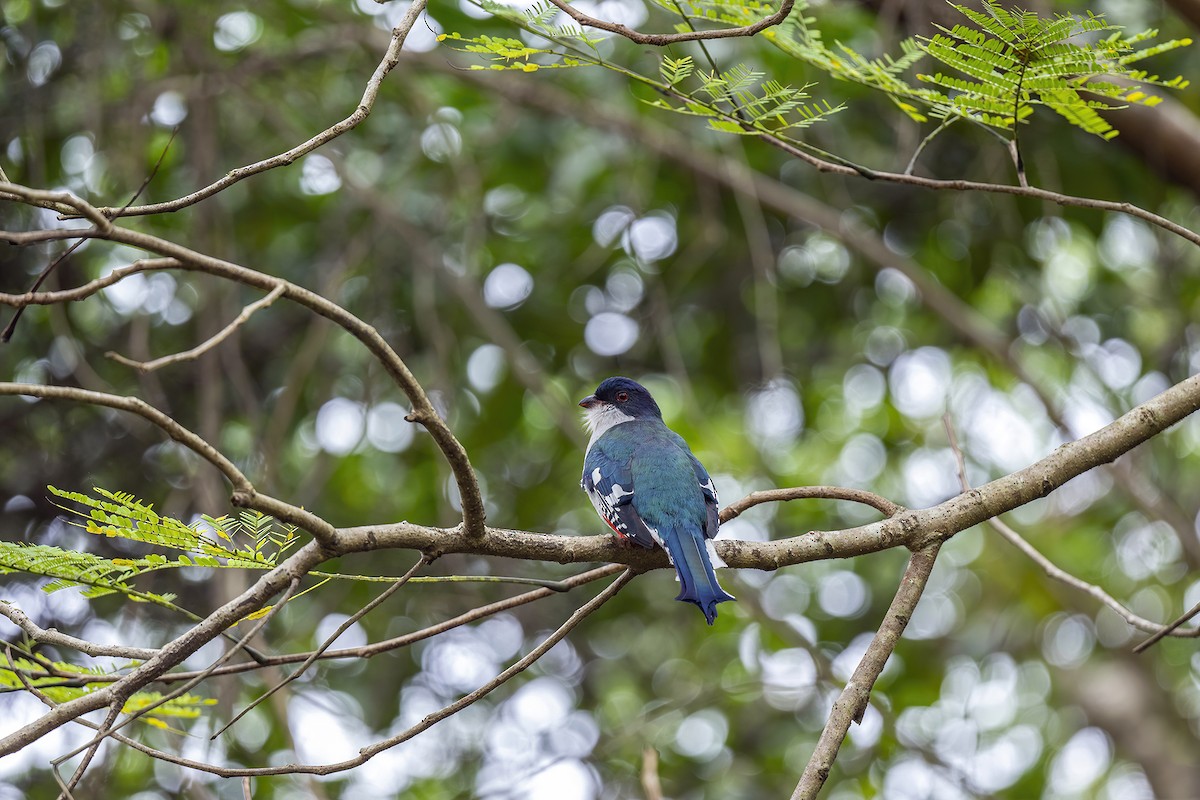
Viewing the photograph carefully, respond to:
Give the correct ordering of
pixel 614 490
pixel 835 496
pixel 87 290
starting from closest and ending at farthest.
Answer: pixel 87 290 → pixel 835 496 → pixel 614 490

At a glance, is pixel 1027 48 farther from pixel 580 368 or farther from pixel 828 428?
pixel 828 428

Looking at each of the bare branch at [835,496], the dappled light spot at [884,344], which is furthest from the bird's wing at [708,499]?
the dappled light spot at [884,344]

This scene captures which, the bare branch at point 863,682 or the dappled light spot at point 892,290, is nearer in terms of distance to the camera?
the bare branch at point 863,682

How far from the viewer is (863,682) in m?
2.31

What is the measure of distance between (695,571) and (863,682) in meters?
0.70

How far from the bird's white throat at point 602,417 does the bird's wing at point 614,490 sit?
2.07 feet

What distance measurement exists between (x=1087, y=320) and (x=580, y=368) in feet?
10.3

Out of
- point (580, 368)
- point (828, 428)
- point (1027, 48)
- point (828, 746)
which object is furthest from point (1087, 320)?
point (828, 746)

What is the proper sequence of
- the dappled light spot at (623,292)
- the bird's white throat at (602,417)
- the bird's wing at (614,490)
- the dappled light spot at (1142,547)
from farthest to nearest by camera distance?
the dappled light spot at (1142,547)
the dappled light spot at (623,292)
the bird's white throat at (602,417)
the bird's wing at (614,490)

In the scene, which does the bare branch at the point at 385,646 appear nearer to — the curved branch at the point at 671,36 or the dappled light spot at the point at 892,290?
the curved branch at the point at 671,36

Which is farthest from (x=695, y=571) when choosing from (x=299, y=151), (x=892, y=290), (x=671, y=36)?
(x=892, y=290)

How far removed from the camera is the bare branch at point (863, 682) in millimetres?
2121

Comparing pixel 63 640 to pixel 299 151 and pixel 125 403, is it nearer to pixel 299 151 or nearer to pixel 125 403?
pixel 125 403

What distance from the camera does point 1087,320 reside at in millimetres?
7090
